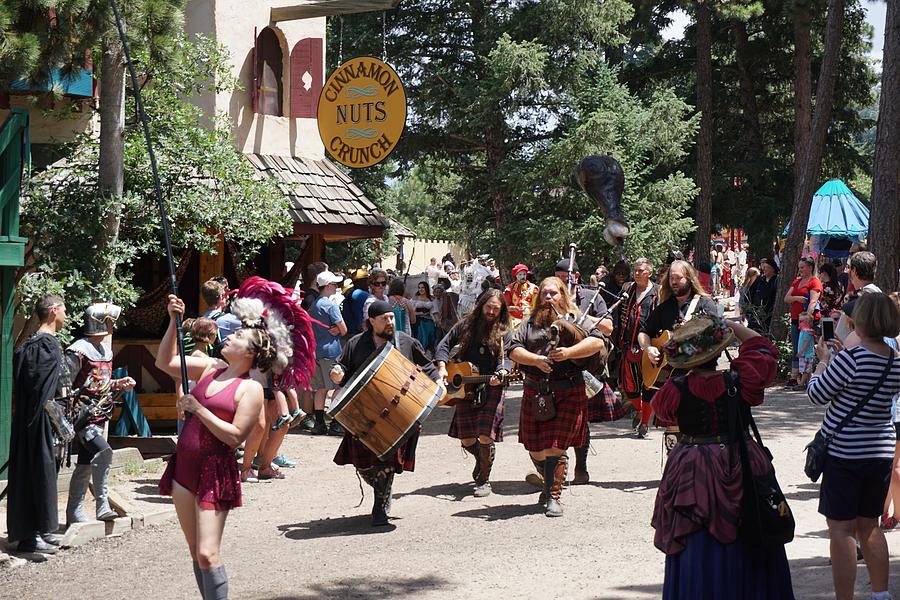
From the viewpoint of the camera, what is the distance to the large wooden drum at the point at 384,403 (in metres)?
7.68

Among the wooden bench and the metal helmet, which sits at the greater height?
the metal helmet

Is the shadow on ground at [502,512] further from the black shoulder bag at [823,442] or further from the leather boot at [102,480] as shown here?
the black shoulder bag at [823,442]

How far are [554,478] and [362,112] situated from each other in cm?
652

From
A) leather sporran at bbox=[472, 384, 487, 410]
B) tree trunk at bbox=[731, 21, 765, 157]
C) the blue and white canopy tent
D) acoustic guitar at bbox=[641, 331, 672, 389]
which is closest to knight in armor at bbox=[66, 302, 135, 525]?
leather sporran at bbox=[472, 384, 487, 410]

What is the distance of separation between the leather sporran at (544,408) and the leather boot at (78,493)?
3.34 meters

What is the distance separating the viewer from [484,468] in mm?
9234

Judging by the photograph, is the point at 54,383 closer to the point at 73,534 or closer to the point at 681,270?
the point at 73,534

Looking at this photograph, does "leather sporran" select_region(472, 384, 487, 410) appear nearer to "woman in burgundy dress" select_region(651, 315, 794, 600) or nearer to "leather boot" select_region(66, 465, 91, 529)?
"leather boot" select_region(66, 465, 91, 529)

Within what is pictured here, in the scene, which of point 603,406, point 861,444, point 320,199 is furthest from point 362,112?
point 861,444

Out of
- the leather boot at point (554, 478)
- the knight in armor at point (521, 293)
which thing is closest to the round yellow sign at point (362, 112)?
the knight in armor at point (521, 293)

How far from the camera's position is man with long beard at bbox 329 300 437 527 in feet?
26.6

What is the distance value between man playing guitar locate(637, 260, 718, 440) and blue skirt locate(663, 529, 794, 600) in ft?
11.4

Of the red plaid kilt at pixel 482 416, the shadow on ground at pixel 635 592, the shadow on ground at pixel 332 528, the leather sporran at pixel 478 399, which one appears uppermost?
the leather sporran at pixel 478 399

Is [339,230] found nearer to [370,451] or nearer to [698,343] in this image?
[370,451]
